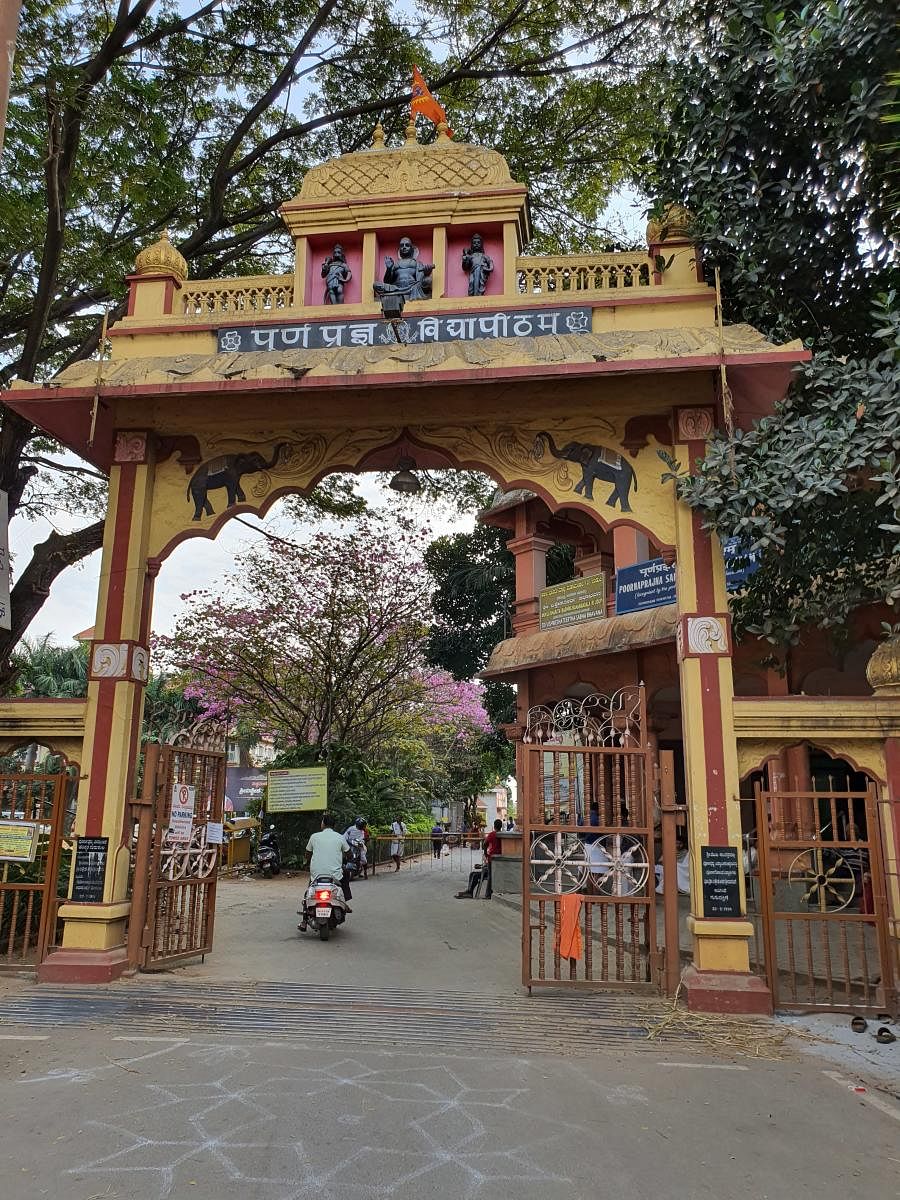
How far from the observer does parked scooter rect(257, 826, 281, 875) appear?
59.5 feet

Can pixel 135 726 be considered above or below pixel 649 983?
above

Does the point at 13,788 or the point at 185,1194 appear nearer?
the point at 185,1194

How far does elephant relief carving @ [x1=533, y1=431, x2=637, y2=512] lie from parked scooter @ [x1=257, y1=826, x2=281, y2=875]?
12717mm

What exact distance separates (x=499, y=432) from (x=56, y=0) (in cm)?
585

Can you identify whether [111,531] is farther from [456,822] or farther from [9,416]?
[456,822]

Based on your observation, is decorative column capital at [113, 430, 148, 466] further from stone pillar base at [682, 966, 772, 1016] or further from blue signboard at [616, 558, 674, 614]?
blue signboard at [616, 558, 674, 614]

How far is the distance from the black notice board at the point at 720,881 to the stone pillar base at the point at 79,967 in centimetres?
478

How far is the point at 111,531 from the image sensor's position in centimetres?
826

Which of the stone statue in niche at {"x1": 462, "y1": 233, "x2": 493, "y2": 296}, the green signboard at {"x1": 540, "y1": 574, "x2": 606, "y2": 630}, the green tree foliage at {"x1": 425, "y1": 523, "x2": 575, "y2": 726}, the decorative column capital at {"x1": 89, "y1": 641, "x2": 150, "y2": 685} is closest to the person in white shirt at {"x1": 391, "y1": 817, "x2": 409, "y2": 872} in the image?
the green tree foliage at {"x1": 425, "y1": 523, "x2": 575, "y2": 726}

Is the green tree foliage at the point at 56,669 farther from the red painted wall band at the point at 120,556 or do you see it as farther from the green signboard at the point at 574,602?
the red painted wall band at the point at 120,556

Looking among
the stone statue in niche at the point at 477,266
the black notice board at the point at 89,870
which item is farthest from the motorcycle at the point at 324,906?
the stone statue in niche at the point at 477,266

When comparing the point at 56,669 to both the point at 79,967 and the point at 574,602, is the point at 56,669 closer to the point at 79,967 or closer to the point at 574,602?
the point at 574,602

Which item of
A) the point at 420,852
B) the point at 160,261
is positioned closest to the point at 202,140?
the point at 160,261

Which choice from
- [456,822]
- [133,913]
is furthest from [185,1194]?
[456,822]
